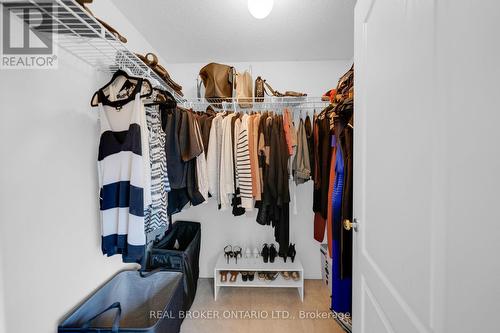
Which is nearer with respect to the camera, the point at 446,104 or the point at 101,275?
the point at 446,104

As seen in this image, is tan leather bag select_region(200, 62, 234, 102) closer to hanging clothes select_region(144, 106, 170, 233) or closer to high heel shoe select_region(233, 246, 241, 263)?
hanging clothes select_region(144, 106, 170, 233)

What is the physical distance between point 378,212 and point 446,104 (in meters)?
0.45

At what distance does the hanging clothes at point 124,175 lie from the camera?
1015 millimetres

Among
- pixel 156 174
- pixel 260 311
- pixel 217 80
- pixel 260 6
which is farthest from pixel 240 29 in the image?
pixel 260 311

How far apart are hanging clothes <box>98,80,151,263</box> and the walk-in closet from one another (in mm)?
10

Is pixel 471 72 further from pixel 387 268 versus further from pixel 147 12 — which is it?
Answer: pixel 147 12

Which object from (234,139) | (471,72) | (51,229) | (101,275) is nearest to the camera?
(471,72)

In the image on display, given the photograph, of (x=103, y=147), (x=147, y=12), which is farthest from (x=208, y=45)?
(x=103, y=147)

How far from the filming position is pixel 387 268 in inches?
28.8

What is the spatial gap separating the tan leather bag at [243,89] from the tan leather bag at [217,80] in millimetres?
78

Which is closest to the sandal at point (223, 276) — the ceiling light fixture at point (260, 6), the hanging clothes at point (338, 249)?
the hanging clothes at point (338, 249)

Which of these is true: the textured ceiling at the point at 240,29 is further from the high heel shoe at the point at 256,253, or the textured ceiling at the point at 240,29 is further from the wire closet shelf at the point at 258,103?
the high heel shoe at the point at 256,253

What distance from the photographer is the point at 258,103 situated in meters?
1.97

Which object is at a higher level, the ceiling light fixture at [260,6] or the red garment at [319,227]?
the ceiling light fixture at [260,6]
